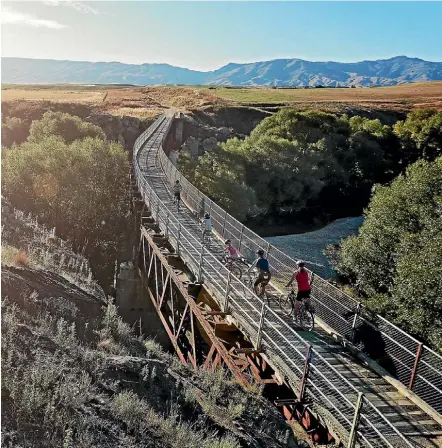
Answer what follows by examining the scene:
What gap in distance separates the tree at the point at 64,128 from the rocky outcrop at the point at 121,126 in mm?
5062

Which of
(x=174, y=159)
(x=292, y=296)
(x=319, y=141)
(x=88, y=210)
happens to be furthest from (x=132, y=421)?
(x=319, y=141)

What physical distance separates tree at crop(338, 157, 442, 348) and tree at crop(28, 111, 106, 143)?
27.2 metres

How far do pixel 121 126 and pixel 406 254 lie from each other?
131 ft

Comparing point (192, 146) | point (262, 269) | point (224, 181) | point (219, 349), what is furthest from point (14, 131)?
point (219, 349)

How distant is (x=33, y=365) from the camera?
7.72 m

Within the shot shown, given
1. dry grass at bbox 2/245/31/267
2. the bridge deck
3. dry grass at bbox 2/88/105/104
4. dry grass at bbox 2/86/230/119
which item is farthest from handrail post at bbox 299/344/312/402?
dry grass at bbox 2/88/105/104

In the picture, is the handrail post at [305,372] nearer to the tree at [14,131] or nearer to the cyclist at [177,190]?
the cyclist at [177,190]

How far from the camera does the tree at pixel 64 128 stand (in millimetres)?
41844

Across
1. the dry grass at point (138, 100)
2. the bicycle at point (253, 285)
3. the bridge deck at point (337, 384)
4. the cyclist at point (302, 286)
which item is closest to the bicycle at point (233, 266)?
the bridge deck at point (337, 384)

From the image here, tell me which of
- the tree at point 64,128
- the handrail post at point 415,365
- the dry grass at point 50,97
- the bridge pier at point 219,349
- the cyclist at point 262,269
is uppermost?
the dry grass at point 50,97

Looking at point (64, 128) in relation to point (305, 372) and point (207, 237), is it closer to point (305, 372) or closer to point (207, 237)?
point (207, 237)

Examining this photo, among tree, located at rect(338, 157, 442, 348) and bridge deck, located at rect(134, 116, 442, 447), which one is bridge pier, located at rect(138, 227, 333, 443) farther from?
tree, located at rect(338, 157, 442, 348)

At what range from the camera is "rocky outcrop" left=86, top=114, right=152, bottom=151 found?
5006cm

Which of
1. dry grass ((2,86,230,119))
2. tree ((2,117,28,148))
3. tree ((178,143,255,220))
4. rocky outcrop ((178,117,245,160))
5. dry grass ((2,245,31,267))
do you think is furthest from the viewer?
dry grass ((2,86,230,119))
